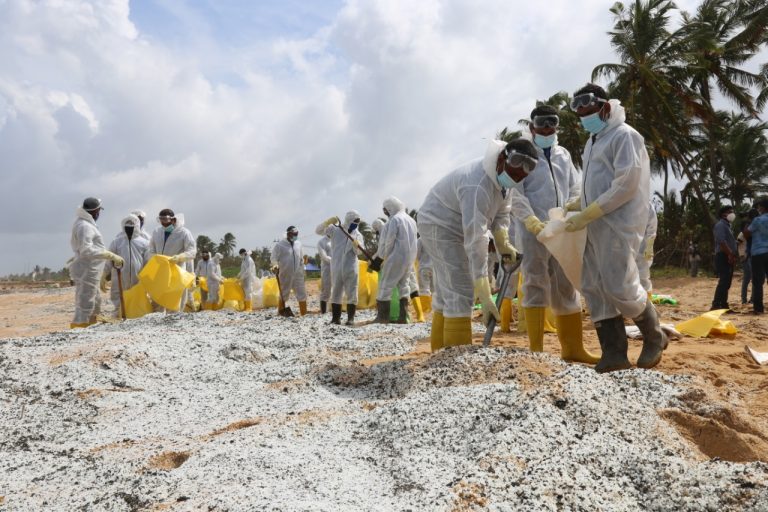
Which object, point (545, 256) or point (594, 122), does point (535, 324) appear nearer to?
point (545, 256)

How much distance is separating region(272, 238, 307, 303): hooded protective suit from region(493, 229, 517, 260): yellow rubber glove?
749cm

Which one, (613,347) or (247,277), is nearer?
(613,347)

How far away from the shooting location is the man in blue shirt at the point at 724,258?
9.02 meters

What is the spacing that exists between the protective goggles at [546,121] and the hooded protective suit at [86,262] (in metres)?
6.01

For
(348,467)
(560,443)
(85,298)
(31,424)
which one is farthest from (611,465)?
(85,298)

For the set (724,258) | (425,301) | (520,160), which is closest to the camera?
(520,160)

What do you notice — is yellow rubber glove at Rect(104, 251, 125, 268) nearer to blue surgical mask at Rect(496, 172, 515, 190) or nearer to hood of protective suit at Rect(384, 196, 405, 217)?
hood of protective suit at Rect(384, 196, 405, 217)

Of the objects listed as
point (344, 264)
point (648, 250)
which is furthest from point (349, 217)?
point (648, 250)

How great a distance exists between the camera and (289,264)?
11375 millimetres

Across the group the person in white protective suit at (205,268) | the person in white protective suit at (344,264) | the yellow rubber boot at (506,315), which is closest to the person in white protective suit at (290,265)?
the person in white protective suit at (344,264)

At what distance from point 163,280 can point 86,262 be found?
0.99 metres

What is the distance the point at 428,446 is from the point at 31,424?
7.93 feet

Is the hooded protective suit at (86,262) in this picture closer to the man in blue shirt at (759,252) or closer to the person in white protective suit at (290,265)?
the person in white protective suit at (290,265)

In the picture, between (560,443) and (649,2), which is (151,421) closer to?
(560,443)
